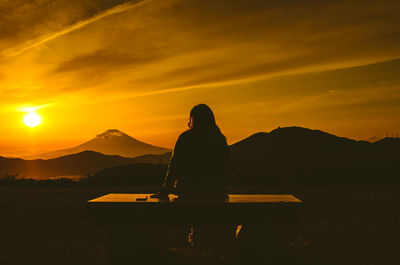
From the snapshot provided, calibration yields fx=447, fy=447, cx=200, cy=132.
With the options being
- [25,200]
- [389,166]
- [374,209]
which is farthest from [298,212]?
[389,166]

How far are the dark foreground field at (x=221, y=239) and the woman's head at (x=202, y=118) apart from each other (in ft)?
5.83

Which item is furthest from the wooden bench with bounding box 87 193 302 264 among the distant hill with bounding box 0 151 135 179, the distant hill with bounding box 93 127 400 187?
the distant hill with bounding box 0 151 135 179

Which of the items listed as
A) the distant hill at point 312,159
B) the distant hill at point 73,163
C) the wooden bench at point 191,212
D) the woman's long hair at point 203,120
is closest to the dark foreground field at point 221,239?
the wooden bench at point 191,212

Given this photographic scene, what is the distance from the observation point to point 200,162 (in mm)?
6461

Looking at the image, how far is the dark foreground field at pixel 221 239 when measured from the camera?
265 inches

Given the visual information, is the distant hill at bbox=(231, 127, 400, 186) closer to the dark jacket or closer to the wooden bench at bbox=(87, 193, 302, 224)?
the dark jacket

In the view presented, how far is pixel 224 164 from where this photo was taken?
257 inches

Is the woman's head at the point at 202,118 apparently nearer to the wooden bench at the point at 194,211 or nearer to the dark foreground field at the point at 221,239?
the wooden bench at the point at 194,211

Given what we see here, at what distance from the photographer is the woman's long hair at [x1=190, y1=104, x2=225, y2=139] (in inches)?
260

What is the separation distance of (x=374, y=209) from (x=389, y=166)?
15309 millimetres

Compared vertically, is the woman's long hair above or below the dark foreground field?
above

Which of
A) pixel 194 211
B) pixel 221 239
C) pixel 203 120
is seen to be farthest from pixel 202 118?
pixel 221 239

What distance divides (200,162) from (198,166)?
0.07 metres

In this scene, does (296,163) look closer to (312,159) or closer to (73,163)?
(312,159)
